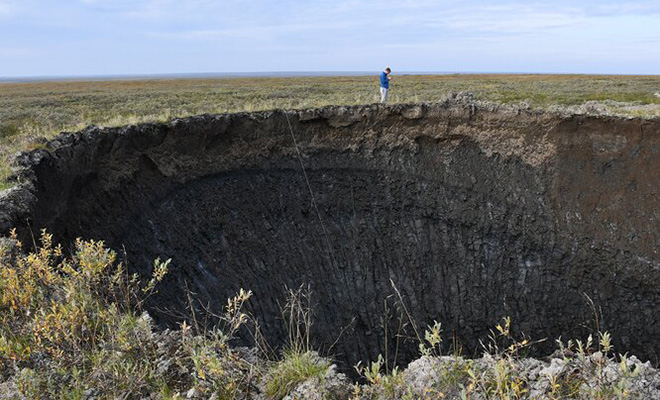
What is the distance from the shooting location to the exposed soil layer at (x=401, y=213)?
12.2 meters

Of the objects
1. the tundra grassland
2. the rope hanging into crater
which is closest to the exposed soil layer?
the rope hanging into crater

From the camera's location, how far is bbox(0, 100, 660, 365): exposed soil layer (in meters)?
12.2

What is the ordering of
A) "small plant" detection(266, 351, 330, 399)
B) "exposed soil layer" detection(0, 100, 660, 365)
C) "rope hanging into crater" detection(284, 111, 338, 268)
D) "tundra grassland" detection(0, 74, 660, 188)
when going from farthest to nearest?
"tundra grassland" detection(0, 74, 660, 188)
"rope hanging into crater" detection(284, 111, 338, 268)
"exposed soil layer" detection(0, 100, 660, 365)
"small plant" detection(266, 351, 330, 399)

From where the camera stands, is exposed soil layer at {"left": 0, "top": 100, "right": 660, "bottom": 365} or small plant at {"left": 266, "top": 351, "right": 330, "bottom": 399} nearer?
small plant at {"left": 266, "top": 351, "right": 330, "bottom": 399}

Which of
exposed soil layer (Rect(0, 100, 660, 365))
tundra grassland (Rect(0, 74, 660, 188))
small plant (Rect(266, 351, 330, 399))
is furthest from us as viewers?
tundra grassland (Rect(0, 74, 660, 188))

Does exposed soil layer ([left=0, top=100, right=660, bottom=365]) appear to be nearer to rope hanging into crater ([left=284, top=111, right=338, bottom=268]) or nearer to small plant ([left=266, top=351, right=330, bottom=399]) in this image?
rope hanging into crater ([left=284, top=111, right=338, bottom=268])

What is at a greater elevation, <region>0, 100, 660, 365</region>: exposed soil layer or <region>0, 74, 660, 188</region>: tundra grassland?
<region>0, 74, 660, 188</region>: tundra grassland

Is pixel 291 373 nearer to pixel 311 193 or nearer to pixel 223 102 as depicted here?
pixel 311 193

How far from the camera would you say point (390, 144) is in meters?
15.9

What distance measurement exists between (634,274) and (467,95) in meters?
7.88

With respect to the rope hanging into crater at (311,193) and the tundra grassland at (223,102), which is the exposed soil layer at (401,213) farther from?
the tundra grassland at (223,102)

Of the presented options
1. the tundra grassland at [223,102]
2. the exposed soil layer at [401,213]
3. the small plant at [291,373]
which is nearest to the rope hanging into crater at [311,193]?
the exposed soil layer at [401,213]

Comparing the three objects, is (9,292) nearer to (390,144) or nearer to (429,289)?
(429,289)

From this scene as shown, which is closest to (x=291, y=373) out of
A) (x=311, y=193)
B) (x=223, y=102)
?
(x=311, y=193)
